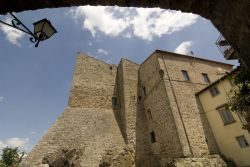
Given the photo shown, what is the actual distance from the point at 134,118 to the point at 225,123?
760cm

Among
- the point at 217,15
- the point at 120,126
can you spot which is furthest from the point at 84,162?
the point at 217,15

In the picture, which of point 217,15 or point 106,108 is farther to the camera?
point 106,108

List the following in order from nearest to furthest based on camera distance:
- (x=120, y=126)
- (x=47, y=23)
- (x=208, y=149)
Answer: (x=47, y=23) → (x=208, y=149) → (x=120, y=126)

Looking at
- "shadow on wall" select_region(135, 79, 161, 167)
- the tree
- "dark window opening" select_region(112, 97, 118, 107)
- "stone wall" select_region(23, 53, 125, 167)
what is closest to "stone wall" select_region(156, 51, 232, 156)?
"shadow on wall" select_region(135, 79, 161, 167)

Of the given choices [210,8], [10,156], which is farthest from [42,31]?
[10,156]

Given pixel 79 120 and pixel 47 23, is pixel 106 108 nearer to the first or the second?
pixel 79 120

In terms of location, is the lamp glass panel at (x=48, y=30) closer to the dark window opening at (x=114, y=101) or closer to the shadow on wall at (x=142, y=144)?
the shadow on wall at (x=142, y=144)

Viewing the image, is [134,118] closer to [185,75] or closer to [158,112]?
[158,112]

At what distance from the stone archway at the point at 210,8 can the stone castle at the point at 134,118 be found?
11.0 m

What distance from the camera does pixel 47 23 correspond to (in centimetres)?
371

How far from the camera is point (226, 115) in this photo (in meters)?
13.4

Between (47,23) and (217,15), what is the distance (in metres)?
3.15

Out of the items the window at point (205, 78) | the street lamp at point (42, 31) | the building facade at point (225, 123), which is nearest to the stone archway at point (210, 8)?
the street lamp at point (42, 31)

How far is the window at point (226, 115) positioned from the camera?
13.0 metres
